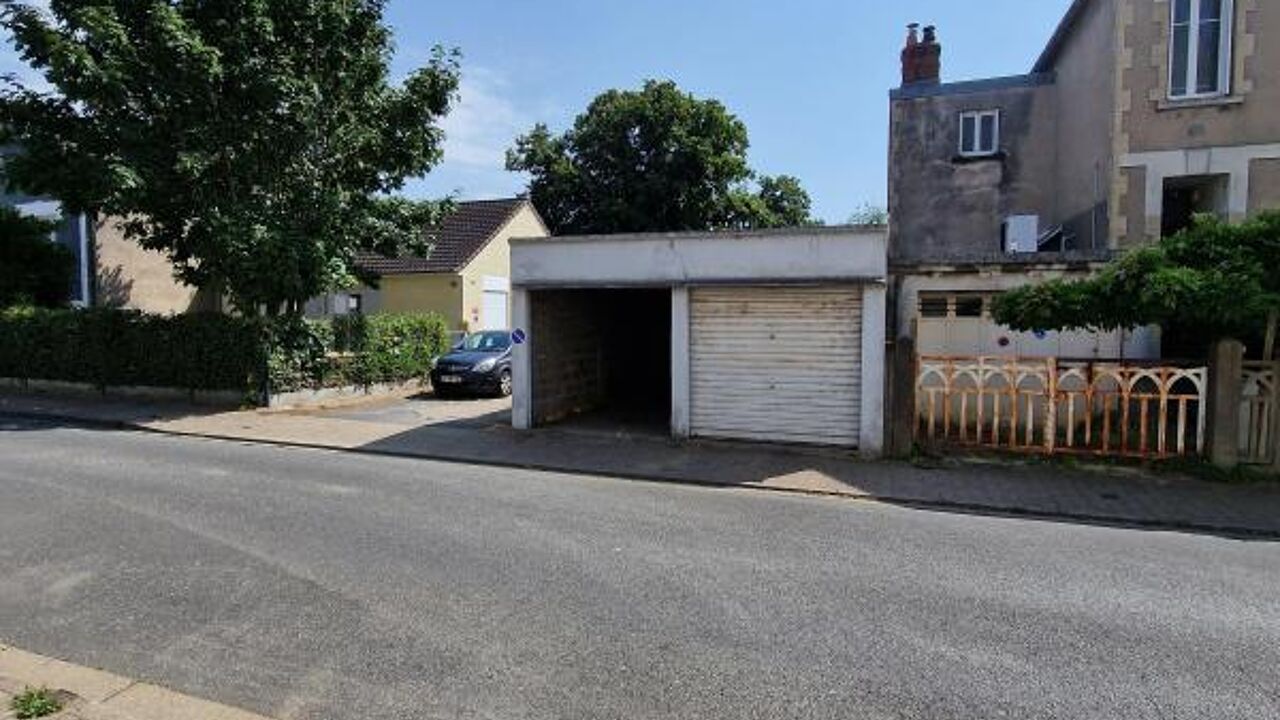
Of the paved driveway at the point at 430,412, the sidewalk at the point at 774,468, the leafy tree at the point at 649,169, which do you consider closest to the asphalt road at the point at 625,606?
the sidewalk at the point at 774,468

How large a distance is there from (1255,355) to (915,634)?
30.8 ft

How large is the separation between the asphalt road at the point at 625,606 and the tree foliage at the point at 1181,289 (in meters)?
2.99

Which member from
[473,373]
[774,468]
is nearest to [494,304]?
[473,373]

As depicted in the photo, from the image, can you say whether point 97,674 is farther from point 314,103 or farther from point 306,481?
point 314,103

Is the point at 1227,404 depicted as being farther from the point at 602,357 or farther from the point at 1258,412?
the point at 602,357

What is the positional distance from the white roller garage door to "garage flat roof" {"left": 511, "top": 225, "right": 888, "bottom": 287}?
1.08 feet

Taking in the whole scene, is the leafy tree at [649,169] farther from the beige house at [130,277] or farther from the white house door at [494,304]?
the beige house at [130,277]

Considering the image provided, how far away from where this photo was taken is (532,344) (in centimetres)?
1328

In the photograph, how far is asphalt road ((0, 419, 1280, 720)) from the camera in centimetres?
401

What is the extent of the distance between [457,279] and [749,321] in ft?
51.1

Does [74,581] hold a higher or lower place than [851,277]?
lower

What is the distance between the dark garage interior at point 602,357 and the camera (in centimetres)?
1379

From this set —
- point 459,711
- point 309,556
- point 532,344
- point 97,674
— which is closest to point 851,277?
point 532,344

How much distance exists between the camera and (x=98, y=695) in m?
3.84
